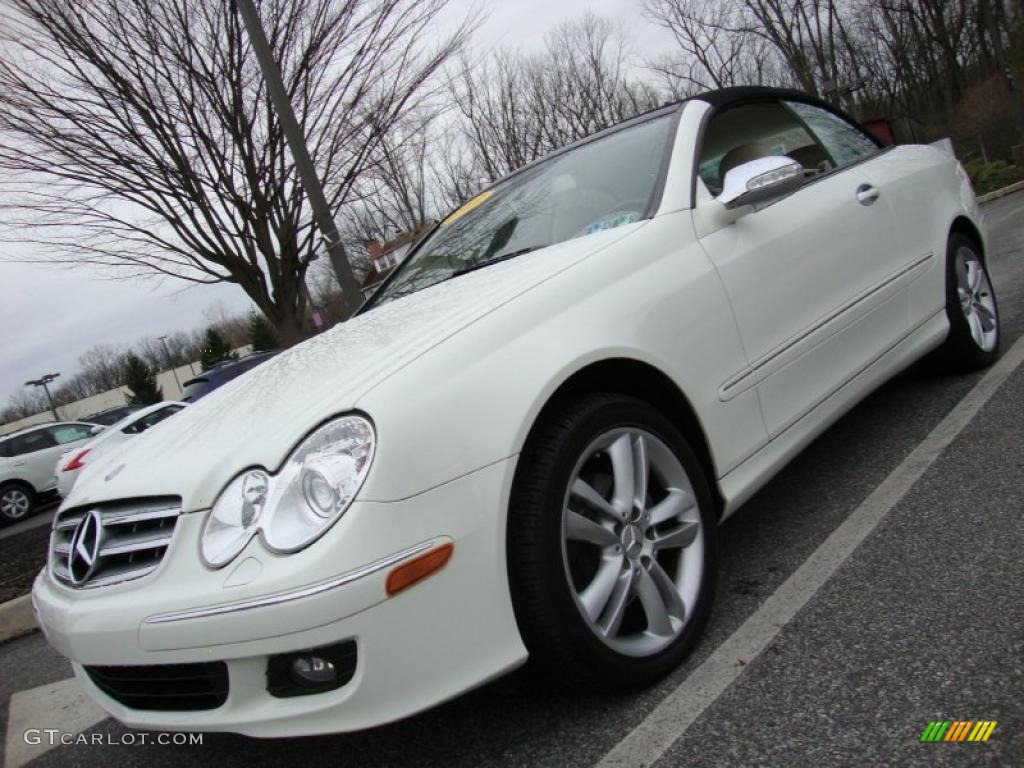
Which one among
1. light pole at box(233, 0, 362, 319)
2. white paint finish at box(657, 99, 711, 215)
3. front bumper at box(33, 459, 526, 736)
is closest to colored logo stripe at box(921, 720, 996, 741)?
front bumper at box(33, 459, 526, 736)

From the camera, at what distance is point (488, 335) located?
73.9 inches

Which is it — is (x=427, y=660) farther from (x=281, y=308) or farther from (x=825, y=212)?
(x=281, y=308)

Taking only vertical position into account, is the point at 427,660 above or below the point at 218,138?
below

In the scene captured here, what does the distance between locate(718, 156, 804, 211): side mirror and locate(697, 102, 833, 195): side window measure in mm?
214

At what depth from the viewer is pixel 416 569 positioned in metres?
1.61

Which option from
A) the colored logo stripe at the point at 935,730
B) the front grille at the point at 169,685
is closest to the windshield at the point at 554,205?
the colored logo stripe at the point at 935,730

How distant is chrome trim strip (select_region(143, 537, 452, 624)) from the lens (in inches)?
60.2

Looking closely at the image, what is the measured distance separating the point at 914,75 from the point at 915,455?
149 ft

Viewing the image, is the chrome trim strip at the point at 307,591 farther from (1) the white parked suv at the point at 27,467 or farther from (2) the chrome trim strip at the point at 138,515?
(1) the white parked suv at the point at 27,467

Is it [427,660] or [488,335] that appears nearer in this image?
[427,660]

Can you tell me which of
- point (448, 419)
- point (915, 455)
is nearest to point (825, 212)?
point (915, 455)

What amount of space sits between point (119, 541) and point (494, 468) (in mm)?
908

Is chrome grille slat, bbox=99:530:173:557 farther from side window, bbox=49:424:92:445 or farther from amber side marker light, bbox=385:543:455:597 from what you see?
side window, bbox=49:424:92:445

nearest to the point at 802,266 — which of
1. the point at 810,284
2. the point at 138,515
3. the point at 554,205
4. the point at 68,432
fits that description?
the point at 810,284
